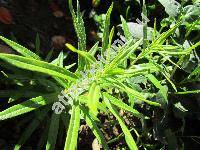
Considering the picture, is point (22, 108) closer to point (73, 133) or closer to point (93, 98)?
point (73, 133)

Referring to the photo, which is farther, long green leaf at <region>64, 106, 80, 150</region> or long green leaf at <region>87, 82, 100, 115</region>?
long green leaf at <region>64, 106, 80, 150</region>

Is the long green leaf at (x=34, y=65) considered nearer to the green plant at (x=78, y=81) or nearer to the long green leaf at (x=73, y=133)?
the green plant at (x=78, y=81)

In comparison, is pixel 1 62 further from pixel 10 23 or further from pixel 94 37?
pixel 94 37

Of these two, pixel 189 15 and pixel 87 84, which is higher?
pixel 189 15

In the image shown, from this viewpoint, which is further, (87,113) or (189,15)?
(189,15)

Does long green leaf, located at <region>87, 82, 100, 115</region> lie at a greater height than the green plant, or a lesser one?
lesser


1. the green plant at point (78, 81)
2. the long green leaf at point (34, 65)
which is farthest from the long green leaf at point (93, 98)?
the long green leaf at point (34, 65)

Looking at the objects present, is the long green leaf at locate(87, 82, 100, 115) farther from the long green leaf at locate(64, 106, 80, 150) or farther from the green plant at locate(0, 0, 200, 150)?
the long green leaf at locate(64, 106, 80, 150)

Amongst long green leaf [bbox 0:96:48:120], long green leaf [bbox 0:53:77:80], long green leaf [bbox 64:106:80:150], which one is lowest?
long green leaf [bbox 64:106:80:150]

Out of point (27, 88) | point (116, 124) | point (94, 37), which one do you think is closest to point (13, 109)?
point (27, 88)

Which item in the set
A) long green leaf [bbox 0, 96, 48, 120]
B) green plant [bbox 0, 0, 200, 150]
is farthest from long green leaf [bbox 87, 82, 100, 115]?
long green leaf [bbox 0, 96, 48, 120]

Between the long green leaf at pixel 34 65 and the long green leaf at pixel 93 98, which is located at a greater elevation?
the long green leaf at pixel 34 65
